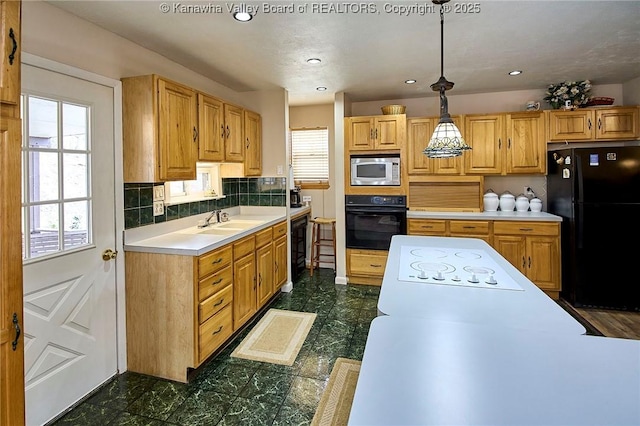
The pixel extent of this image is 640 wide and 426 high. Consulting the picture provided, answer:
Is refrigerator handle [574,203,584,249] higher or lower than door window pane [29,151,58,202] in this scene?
lower

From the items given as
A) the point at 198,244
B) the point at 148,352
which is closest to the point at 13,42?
the point at 198,244

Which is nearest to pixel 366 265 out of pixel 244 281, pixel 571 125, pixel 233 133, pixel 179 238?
pixel 244 281

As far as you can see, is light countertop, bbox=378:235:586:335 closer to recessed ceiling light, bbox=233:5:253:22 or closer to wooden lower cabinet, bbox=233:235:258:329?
wooden lower cabinet, bbox=233:235:258:329

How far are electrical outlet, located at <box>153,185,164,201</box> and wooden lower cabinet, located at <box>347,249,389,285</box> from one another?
2387 millimetres

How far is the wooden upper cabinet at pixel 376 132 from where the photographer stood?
13.9 ft

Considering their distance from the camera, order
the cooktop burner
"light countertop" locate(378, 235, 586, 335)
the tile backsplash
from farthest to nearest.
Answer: the tile backsplash → the cooktop burner → "light countertop" locate(378, 235, 586, 335)

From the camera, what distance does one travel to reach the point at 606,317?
11.2 feet

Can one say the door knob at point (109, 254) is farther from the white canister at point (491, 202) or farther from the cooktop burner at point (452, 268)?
the white canister at point (491, 202)

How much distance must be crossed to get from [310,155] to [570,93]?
323 centimetres

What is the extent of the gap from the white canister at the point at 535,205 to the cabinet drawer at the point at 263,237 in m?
3.11

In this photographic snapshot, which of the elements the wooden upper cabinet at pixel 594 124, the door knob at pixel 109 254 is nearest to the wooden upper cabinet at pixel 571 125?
the wooden upper cabinet at pixel 594 124

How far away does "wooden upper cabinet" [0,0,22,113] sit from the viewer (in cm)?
107

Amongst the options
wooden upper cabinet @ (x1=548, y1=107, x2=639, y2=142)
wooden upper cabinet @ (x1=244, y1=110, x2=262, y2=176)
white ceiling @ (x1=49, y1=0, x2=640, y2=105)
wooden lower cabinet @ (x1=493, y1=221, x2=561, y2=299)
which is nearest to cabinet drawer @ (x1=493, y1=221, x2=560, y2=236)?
wooden lower cabinet @ (x1=493, y1=221, x2=561, y2=299)

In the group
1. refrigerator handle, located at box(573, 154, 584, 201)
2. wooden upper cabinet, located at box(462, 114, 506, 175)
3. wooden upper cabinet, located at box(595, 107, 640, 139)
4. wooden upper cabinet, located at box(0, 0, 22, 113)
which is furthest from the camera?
wooden upper cabinet, located at box(462, 114, 506, 175)
